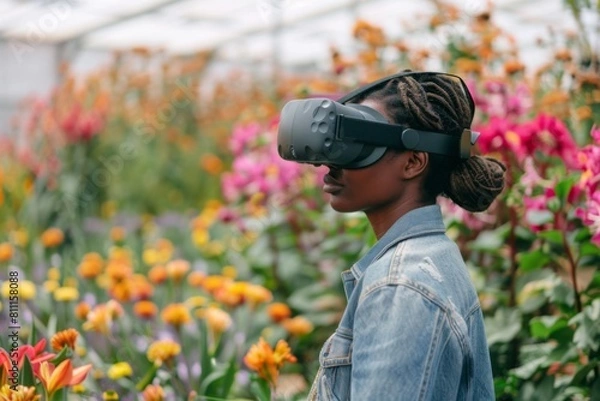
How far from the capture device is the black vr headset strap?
3.99 feet

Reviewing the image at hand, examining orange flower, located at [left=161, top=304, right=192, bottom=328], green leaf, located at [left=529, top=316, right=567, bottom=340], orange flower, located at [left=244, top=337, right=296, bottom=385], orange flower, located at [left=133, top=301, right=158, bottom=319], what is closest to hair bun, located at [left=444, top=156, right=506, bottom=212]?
orange flower, located at [left=244, top=337, right=296, bottom=385]

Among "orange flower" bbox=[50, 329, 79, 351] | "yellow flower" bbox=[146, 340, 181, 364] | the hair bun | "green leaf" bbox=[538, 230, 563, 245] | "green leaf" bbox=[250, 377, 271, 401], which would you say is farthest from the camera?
"green leaf" bbox=[538, 230, 563, 245]

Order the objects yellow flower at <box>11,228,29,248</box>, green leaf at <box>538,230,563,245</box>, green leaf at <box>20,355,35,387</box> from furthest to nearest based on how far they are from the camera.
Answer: yellow flower at <box>11,228,29,248</box>, green leaf at <box>538,230,563,245</box>, green leaf at <box>20,355,35,387</box>

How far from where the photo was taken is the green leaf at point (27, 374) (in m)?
1.48

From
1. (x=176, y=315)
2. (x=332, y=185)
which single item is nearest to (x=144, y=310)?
(x=176, y=315)

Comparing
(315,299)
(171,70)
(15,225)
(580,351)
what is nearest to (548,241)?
(580,351)

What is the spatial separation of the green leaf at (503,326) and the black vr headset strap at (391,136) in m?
1.07

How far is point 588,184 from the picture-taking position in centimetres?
190

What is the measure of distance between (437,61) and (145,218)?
2665mm

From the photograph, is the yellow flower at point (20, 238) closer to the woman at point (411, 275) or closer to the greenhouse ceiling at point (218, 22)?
the woman at point (411, 275)

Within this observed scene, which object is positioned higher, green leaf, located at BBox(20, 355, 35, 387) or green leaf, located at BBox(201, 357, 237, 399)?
green leaf, located at BBox(20, 355, 35, 387)

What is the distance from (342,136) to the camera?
1.21m

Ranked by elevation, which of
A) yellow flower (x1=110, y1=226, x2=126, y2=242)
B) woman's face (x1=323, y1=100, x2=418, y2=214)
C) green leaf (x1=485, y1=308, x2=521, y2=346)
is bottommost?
green leaf (x1=485, y1=308, x2=521, y2=346)

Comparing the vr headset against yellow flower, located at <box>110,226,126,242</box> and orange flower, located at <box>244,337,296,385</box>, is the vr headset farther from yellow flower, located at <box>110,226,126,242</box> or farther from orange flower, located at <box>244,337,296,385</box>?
yellow flower, located at <box>110,226,126,242</box>
